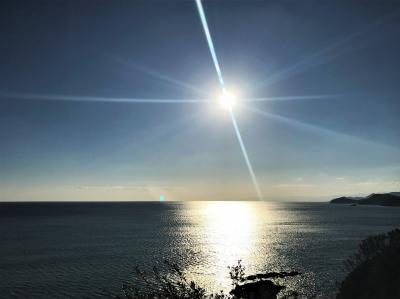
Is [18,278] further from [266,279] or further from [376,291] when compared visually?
[376,291]

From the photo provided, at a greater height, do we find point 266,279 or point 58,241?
point 58,241

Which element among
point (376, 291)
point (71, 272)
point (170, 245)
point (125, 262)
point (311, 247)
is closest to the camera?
point (376, 291)

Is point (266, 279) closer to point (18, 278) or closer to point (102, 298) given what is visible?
point (102, 298)

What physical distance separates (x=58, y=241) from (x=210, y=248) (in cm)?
4728

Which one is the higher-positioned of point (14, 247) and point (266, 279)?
point (14, 247)

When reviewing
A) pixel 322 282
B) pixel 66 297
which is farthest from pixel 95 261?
pixel 322 282

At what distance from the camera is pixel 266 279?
54156 mm

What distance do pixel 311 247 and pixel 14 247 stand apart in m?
78.9

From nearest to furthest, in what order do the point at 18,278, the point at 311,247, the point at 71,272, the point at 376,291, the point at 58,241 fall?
1. the point at 376,291
2. the point at 18,278
3. the point at 71,272
4. the point at 311,247
5. the point at 58,241

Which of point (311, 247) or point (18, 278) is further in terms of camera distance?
point (311, 247)

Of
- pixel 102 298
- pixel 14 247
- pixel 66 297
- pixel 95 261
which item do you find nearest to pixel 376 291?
pixel 102 298

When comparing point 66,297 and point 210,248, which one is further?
point 210,248

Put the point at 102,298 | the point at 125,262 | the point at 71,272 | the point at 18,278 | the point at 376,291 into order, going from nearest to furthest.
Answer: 1. the point at 376,291
2. the point at 102,298
3. the point at 18,278
4. the point at 71,272
5. the point at 125,262

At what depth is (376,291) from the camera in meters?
30.7
